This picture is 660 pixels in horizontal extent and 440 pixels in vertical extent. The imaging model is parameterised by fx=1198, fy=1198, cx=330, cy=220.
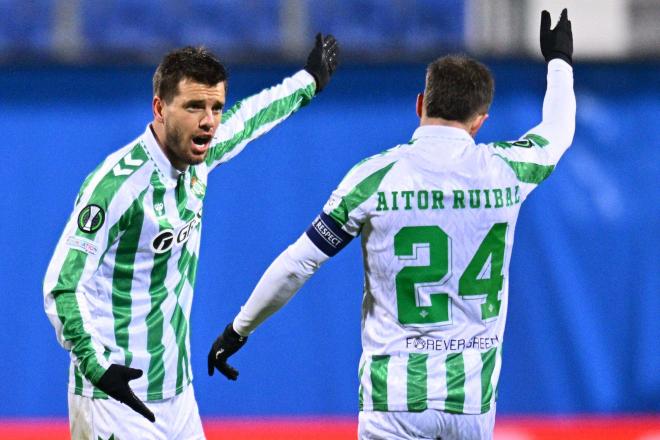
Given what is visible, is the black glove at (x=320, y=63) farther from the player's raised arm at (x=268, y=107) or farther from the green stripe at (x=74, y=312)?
the green stripe at (x=74, y=312)

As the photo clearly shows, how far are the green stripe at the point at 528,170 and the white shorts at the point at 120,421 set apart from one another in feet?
4.37

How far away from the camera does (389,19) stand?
23.2ft

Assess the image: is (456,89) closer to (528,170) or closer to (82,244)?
(528,170)

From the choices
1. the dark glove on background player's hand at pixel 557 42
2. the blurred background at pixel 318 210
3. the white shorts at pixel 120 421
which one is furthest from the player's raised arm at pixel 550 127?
the blurred background at pixel 318 210

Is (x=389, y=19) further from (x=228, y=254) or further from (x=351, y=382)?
(x=351, y=382)

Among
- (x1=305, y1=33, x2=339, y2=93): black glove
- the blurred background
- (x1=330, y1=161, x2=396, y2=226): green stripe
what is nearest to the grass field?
the blurred background

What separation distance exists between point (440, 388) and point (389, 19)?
3.95m

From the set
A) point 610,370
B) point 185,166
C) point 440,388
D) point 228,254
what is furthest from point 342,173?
point 440,388

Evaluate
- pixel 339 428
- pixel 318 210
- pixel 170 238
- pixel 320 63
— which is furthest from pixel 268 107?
pixel 339 428

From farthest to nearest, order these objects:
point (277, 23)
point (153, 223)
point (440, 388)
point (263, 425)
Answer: point (277, 23) → point (263, 425) → point (153, 223) → point (440, 388)

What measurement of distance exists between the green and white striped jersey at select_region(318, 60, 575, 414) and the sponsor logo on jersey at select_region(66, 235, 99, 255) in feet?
2.16

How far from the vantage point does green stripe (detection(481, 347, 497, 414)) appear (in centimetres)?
354

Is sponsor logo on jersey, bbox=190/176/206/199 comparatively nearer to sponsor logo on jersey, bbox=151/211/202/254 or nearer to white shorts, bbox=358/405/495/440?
sponsor logo on jersey, bbox=151/211/202/254

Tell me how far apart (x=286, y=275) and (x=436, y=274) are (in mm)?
449
